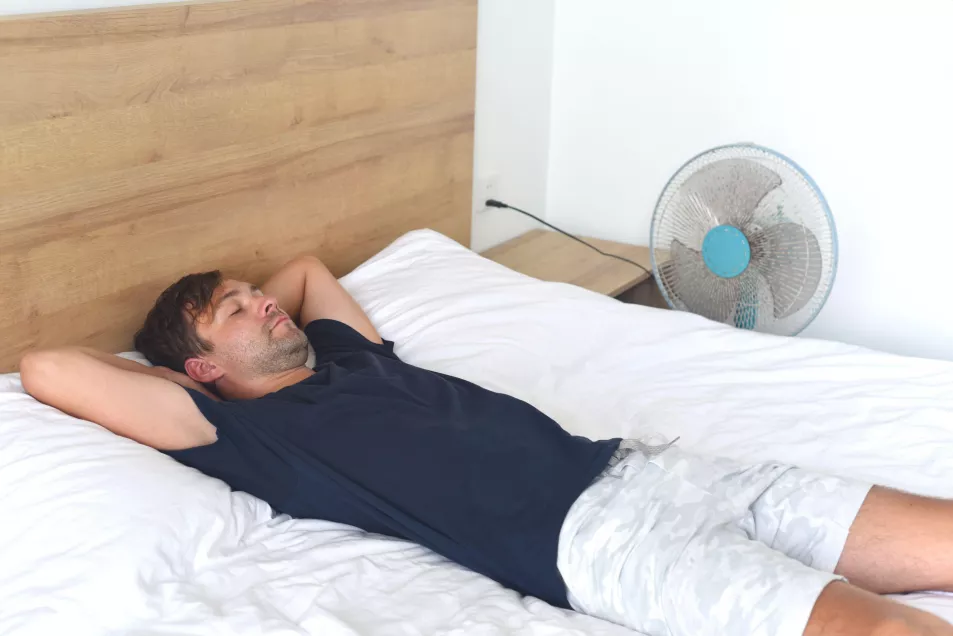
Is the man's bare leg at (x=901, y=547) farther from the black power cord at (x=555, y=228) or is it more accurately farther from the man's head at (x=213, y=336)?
the black power cord at (x=555, y=228)

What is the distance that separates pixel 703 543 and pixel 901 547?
0.28 m

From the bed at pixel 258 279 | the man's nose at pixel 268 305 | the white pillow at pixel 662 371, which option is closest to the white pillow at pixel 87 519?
the bed at pixel 258 279

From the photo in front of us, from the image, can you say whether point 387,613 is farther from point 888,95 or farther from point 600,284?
point 888,95

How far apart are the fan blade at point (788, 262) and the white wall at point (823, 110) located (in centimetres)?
47

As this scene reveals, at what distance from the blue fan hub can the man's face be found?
40.6 inches

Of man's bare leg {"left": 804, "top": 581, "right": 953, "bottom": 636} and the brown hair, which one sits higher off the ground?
the brown hair

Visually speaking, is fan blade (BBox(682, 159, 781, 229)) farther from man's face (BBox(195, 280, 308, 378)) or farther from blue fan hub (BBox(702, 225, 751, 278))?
man's face (BBox(195, 280, 308, 378))

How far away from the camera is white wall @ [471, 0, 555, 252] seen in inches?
102

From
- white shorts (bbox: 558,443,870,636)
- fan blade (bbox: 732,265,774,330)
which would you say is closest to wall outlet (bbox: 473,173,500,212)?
fan blade (bbox: 732,265,774,330)


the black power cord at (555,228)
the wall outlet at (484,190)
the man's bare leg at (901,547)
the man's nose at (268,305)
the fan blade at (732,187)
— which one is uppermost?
the fan blade at (732,187)

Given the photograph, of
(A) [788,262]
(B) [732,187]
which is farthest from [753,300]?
(B) [732,187]

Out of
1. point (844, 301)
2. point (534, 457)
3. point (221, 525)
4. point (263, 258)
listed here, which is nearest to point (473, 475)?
point (534, 457)

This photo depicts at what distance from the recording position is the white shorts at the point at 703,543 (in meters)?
1.16

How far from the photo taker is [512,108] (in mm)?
2730
